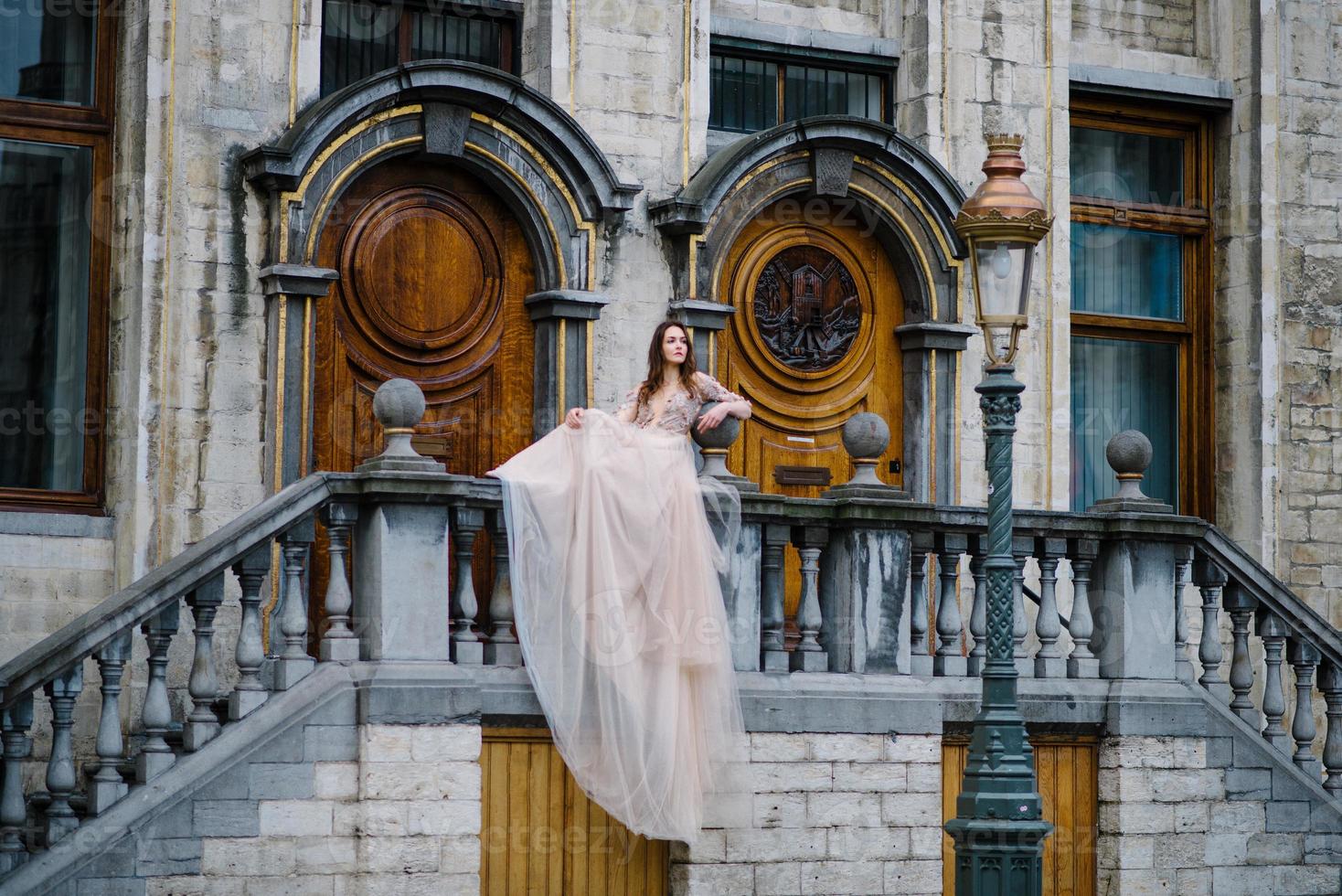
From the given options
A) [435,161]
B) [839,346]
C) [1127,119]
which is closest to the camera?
[435,161]

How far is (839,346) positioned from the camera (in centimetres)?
1427

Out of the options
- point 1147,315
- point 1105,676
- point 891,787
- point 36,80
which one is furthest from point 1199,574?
point 36,80

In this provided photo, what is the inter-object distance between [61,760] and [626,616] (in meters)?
2.69

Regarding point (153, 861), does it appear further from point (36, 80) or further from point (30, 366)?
point (36, 80)

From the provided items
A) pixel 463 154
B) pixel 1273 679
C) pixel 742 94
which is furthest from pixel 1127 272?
pixel 463 154

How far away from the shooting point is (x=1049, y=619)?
1192cm

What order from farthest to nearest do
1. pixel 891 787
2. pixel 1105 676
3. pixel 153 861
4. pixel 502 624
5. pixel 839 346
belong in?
pixel 839 346
pixel 1105 676
pixel 891 787
pixel 502 624
pixel 153 861

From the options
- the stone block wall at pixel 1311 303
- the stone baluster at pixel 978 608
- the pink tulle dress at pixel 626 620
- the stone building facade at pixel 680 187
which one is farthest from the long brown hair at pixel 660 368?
the stone block wall at pixel 1311 303

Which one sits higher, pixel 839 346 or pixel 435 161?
pixel 435 161

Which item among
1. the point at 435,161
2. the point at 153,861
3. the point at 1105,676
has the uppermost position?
the point at 435,161

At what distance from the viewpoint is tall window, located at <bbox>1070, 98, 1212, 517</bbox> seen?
15.8 meters

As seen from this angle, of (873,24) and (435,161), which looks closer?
(435,161)

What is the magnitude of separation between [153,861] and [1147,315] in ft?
29.7

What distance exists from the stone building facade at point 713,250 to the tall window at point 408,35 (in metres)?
0.03
